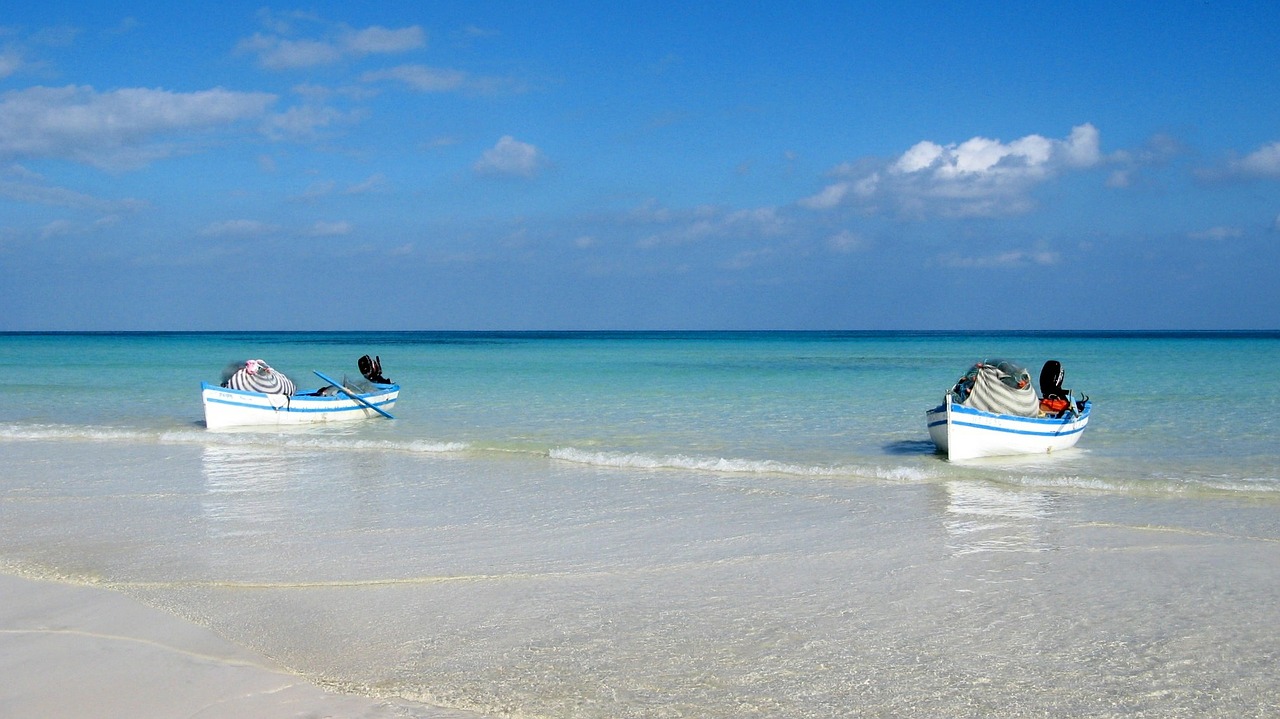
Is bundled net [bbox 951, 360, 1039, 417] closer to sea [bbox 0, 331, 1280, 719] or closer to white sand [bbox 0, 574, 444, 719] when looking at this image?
sea [bbox 0, 331, 1280, 719]

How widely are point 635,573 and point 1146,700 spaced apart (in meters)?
3.74

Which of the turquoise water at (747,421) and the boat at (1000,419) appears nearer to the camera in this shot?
the turquoise water at (747,421)

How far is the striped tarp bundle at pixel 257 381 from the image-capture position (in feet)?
63.0

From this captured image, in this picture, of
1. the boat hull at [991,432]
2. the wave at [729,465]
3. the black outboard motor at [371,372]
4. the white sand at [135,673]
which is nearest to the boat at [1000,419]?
the boat hull at [991,432]

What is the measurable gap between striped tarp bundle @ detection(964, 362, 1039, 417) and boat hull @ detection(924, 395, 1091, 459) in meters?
0.24

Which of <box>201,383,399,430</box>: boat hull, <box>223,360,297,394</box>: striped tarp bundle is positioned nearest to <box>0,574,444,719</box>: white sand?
<box>201,383,399,430</box>: boat hull

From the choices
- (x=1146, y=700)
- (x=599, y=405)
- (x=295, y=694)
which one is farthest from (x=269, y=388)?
(x=1146, y=700)

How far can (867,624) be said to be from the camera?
6371 millimetres

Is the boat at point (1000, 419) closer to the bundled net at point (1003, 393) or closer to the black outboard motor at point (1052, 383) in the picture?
the bundled net at point (1003, 393)

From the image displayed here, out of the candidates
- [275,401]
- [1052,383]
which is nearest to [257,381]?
[275,401]

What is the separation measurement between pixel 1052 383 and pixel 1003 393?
2.07 metres

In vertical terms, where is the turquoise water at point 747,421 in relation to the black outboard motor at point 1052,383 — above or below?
below

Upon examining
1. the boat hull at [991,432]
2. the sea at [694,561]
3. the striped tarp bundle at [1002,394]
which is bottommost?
the sea at [694,561]

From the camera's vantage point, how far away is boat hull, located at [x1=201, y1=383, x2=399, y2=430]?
18750 millimetres
